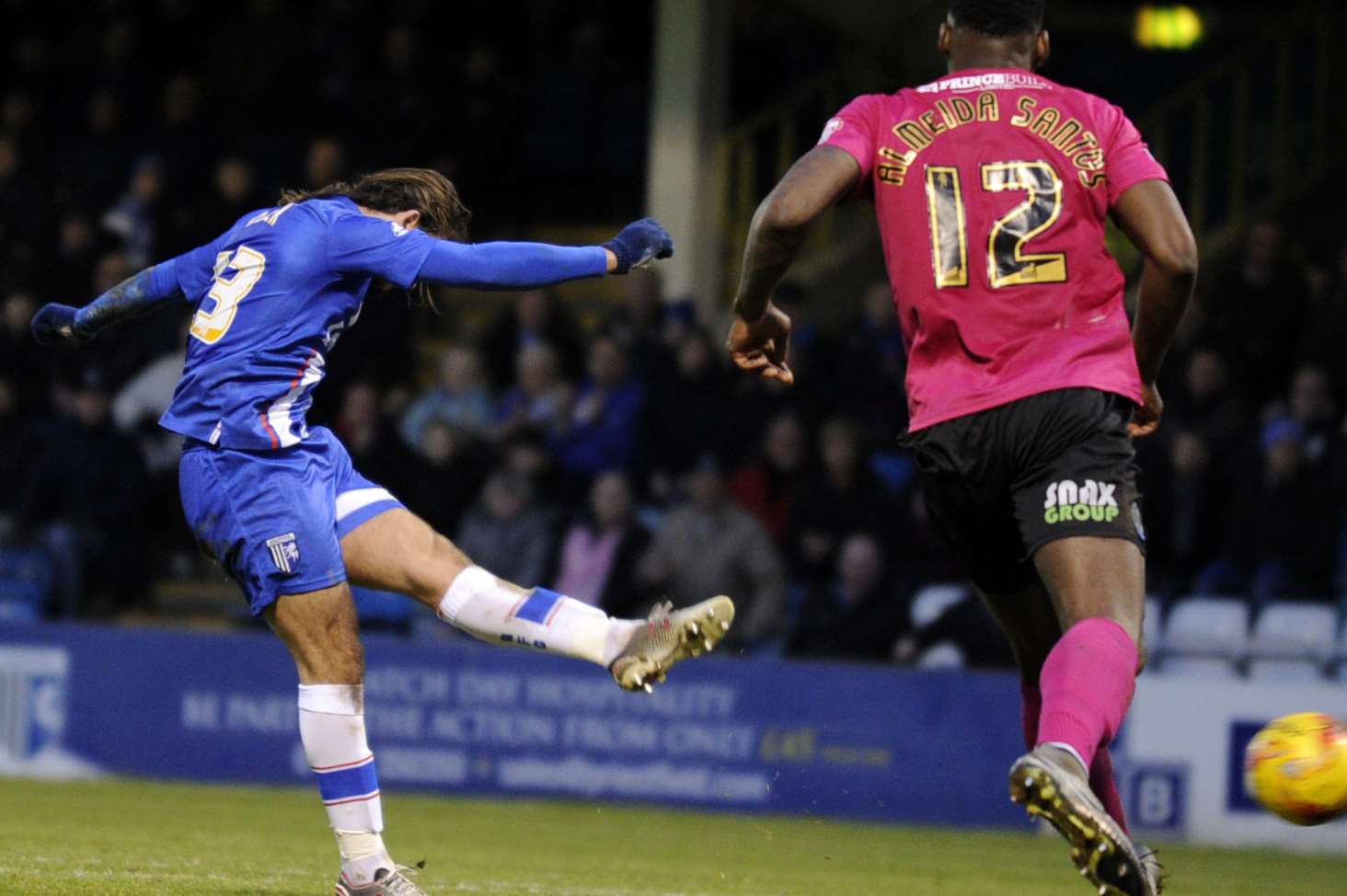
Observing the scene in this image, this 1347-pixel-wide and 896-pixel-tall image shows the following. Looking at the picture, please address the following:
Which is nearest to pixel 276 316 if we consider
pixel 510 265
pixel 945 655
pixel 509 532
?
pixel 510 265

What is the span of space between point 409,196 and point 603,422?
7408mm

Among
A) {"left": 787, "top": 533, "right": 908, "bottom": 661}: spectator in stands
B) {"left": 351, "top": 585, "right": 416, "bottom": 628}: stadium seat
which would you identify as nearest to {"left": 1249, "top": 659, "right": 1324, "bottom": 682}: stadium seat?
{"left": 787, "top": 533, "right": 908, "bottom": 661}: spectator in stands

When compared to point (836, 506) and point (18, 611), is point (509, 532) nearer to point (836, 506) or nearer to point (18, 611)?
point (836, 506)

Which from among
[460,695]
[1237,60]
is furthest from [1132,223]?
[1237,60]

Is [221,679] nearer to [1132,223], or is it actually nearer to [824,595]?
[824,595]

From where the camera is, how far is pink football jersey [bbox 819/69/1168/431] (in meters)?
5.08

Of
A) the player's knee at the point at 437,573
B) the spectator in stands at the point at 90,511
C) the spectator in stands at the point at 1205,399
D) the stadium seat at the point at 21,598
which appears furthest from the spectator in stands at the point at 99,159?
the player's knee at the point at 437,573

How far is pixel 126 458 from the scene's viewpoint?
13781mm

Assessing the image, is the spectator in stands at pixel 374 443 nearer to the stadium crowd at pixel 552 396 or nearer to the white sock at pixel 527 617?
the stadium crowd at pixel 552 396

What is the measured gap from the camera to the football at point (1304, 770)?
5.47 meters

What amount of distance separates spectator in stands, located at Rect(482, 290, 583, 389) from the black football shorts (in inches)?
361

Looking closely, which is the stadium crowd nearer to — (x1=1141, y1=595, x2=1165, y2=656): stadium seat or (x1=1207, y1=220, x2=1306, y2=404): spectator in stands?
(x1=1207, y1=220, x2=1306, y2=404): spectator in stands

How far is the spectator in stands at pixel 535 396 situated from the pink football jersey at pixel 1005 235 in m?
8.50

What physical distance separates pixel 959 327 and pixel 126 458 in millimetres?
9666
